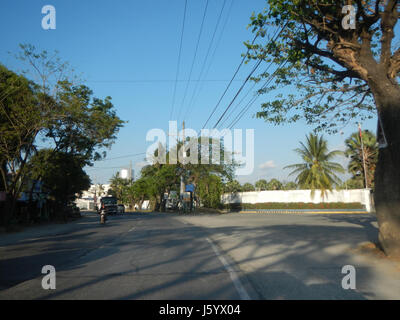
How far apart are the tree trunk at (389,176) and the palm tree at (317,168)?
40716 millimetres

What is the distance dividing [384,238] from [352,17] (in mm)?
6030

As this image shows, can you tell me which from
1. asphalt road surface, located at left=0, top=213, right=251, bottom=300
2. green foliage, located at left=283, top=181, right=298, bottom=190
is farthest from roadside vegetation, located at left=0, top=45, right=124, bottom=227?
green foliage, located at left=283, top=181, right=298, bottom=190

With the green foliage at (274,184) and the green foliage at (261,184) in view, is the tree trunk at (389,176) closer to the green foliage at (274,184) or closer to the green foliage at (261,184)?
the green foliage at (274,184)

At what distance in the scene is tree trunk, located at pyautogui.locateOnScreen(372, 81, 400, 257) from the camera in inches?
339

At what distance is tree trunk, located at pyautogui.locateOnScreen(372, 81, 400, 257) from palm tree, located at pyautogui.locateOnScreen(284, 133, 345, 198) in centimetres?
4072

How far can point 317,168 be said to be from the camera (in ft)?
163

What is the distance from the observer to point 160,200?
6762 cm

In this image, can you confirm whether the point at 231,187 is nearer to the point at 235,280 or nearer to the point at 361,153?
the point at 361,153

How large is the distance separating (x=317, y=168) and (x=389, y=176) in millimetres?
42412

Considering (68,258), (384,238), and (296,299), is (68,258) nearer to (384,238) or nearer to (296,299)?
(296,299)

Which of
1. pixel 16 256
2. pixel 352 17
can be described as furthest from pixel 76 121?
pixel 352 17

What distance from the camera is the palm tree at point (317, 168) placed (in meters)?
48.5

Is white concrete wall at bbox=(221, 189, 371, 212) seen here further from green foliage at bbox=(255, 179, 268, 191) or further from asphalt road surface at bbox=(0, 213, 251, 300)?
green foliage at bbox=(255, 179, 268, 191)

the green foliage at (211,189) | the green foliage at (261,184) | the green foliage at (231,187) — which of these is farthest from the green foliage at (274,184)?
the green foliage at (211,189)
